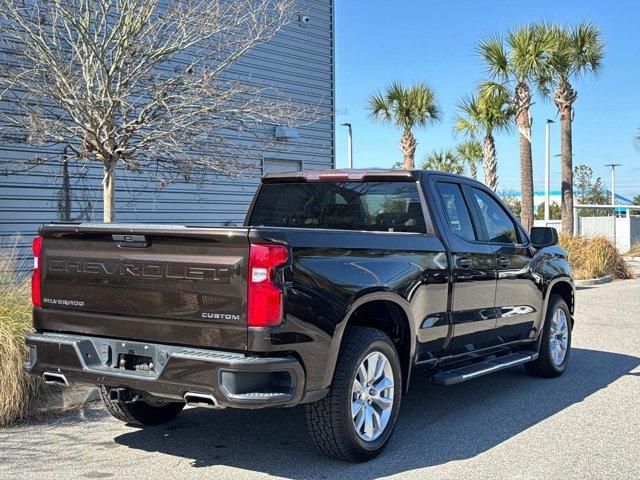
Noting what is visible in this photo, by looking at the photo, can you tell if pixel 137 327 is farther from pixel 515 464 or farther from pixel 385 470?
pixel 515 464

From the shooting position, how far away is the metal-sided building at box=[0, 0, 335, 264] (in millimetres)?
11477

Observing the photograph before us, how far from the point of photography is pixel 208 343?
433 cm

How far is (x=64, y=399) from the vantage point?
20.5 feet

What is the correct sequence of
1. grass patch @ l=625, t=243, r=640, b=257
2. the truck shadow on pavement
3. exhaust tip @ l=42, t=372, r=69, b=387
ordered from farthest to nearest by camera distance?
grass patch @ l=625, t=243, r=640, b=257 → the truck shadow on pavement → exhaust tip @ l=42, t=372, r=69, b=387

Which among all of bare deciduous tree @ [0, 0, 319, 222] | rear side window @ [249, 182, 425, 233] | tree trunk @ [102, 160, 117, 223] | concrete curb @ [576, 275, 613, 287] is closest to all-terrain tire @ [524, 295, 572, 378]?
rear side window @ [249, 182, 425, 233]

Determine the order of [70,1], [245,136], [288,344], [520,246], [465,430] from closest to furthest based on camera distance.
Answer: [288,344]
[465,430]
[520,246]
[70,1]
[245,136]

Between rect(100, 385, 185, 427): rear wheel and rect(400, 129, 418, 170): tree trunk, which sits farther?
rect(400, 129, 418, 170): tree trunk

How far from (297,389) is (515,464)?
64.9 inches

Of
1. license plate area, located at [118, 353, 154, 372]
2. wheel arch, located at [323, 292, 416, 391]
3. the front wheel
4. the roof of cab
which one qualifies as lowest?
the front wheel

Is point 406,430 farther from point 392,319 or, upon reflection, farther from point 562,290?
point 562,290

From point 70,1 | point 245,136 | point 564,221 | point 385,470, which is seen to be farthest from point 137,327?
point 564,221

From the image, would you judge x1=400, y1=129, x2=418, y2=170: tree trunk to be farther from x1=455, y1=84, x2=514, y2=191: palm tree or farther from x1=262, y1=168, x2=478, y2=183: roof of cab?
x1=262, y1=168, x2=478, y2=183: roof of cab

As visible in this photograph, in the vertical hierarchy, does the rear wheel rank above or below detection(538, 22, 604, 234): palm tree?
below

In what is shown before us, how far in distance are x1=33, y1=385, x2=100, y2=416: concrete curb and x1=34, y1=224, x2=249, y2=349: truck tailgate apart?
1.37 meters
